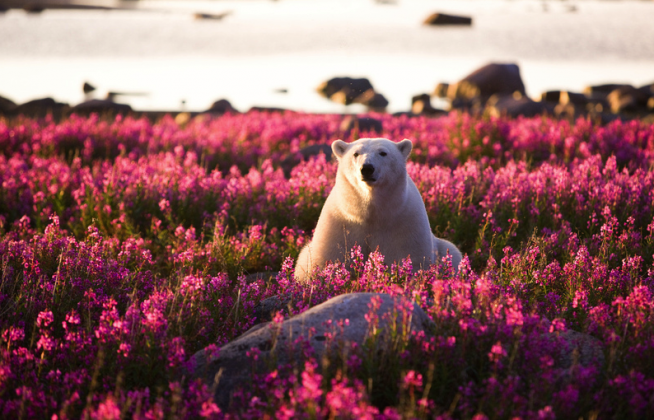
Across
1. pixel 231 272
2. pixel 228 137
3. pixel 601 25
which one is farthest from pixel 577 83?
pixel 601 25

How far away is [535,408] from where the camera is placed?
3104mm

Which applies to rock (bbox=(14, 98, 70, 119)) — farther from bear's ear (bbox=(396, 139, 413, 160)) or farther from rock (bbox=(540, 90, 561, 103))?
rock (bbox=(540, 90, 561, 103))

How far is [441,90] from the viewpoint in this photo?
33.3m

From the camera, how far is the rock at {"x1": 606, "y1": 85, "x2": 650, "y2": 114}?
85.7ft

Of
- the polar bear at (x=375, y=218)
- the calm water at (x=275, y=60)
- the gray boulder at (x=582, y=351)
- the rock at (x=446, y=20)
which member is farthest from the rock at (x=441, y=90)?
the rock at (x=446, y=20)

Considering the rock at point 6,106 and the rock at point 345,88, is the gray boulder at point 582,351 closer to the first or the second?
the rock at point 6,106

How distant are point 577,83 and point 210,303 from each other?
37.0 meters

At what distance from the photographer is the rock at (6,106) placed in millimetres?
20566

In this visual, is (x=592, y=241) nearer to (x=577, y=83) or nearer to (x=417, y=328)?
(x=417, y=328)

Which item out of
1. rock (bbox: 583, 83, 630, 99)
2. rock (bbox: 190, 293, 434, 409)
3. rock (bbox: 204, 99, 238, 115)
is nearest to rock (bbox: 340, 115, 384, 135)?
rock (bbox: 204, 99, 238, 115)

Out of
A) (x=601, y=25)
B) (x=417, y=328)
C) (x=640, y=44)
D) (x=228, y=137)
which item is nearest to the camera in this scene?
(x=417, y=328)

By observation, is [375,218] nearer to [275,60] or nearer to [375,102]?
[375,102]

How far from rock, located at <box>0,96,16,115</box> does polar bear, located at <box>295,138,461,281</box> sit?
63.5 ft

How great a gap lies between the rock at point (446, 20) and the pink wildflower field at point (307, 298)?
10099 centimetres
